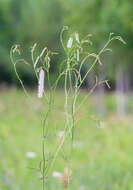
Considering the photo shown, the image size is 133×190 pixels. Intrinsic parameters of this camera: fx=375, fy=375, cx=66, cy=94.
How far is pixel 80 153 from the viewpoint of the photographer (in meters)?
4.67

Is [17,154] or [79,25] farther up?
[79,25]

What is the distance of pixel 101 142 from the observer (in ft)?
18.0

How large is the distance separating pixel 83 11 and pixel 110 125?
3.39 meters

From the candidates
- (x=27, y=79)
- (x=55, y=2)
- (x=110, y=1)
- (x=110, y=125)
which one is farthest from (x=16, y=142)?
(x=27, y=79)

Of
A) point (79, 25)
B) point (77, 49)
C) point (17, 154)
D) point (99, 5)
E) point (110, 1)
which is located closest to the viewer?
point (77, 49)

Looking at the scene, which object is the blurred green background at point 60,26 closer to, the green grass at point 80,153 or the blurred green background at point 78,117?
the blurred green background at point 78,117

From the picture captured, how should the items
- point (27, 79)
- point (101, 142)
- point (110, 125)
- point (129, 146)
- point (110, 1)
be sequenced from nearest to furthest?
1. point (129, 146)
2. point (101, 142)
3. point (110, 125)
4. point (110, 1)
5. point (27, 79)

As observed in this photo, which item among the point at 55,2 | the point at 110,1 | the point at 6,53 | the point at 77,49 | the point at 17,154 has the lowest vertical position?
the point at 17,154

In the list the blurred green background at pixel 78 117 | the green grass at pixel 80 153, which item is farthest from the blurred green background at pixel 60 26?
the green grass at pixel 80 153

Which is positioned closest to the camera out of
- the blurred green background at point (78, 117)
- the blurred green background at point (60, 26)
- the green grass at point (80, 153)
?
the green grass at point (80, 153)

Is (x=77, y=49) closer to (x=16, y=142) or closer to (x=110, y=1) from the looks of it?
(x=16, y=142)

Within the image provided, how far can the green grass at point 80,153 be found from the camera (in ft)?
9.09

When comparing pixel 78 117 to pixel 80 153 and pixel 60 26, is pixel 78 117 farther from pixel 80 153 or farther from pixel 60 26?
pixel 60 26

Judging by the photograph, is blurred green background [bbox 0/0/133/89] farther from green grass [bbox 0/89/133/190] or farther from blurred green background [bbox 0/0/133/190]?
green grass [bbox 0/89/133/190]
